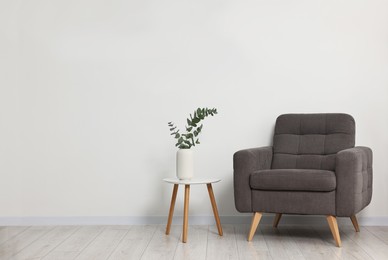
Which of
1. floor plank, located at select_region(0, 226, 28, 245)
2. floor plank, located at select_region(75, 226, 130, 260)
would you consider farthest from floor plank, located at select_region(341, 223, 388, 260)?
floor plank, located at select_region(0, 226, 28, 245)

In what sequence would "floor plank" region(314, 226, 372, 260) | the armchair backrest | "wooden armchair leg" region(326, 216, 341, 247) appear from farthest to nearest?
1. the armchair backrest
2. "wooden armchair leg" region(326, 216, 341, 247)
3. "floor plank" region(314, 226, 372, 260)

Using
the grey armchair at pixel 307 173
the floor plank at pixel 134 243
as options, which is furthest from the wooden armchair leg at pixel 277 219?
the floor plank at pixel 134 243

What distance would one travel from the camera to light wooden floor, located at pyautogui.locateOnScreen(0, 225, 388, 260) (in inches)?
145

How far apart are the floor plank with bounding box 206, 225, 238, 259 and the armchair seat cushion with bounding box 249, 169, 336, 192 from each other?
Answer: 0.42m

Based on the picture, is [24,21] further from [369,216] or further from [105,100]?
[369,216]

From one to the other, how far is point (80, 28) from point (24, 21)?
0.47 metres

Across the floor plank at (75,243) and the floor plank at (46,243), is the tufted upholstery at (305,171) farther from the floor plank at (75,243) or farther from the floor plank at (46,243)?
the floor plank at (46,243)

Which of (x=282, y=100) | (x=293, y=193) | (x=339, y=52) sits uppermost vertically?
(x=339, y=52)

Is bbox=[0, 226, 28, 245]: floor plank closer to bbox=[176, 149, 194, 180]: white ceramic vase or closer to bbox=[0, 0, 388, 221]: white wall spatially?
bbox=[0, 0, 388, 221]: white wall

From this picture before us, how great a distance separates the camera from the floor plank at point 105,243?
3.69 m

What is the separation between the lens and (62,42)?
4953mm

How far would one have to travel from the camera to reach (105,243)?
4.08 meters

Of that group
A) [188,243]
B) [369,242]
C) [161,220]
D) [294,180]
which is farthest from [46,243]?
[369,242]

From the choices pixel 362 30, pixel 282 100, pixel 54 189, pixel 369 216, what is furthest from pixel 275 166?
pixel 54 189
